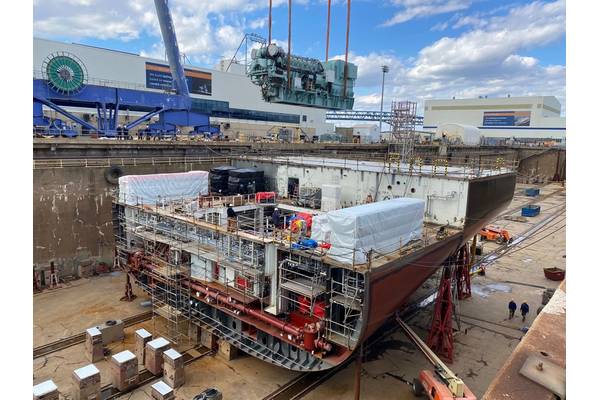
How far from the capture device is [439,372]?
11.9 meters

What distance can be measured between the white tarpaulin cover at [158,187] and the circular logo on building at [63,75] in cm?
1486

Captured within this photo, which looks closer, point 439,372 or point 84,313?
point 439,372

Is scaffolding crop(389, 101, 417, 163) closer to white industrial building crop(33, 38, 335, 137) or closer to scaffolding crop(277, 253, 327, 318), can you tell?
scaffolding crop(277, 253, 327, 318)

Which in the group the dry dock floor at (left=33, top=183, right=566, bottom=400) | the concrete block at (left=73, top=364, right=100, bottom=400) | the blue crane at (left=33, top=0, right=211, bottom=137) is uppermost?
the blue crane at (left=33, top=0, right=211, bottom=137)

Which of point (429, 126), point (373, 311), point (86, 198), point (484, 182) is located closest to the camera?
point (373, 311)

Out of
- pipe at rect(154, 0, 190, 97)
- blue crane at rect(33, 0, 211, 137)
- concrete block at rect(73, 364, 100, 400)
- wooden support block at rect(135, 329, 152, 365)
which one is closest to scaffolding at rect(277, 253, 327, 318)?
wooden support block at rect(135, 329, 152, 365)

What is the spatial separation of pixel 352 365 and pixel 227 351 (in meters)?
4.98

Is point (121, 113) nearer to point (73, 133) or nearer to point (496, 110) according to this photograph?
point (73, 133)

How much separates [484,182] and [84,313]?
20.1 meters

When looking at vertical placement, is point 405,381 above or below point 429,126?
below

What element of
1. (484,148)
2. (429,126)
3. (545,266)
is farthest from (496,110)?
(545,266)

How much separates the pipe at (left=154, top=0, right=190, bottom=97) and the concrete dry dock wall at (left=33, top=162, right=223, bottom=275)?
2135 cm

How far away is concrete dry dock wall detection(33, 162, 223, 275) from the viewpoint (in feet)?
71.0

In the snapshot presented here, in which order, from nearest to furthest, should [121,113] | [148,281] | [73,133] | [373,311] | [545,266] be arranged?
[373,311]
[148,281]
[545,266]
[73,133]
[121,113]
